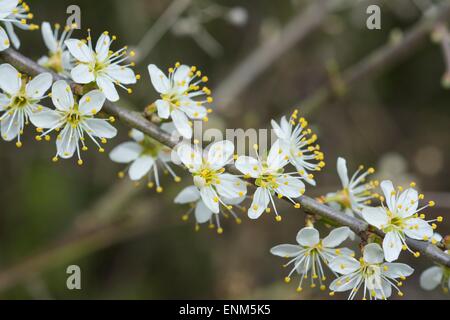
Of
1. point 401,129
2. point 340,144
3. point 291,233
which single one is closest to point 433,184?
point 401,129

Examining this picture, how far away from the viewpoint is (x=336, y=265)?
177 centimetres

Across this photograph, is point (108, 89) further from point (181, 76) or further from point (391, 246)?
point (391, 246)

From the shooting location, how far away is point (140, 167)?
76.2 inches

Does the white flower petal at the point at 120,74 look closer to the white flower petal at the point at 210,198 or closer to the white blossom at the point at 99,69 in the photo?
the white blossom at the point at 99,69

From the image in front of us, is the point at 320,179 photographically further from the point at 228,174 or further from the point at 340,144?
the point at 228,174

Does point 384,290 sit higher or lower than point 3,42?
lower

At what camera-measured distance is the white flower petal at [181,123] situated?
1743mm

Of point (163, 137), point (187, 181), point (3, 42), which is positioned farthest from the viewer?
point (187, 181)

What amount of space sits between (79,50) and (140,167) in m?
0.44

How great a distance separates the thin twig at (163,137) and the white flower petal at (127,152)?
0.22 m

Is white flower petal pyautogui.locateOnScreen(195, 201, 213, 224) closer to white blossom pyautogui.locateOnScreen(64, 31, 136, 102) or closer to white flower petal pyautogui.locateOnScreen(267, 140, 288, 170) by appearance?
white flower petal pyautogui.locateOnScreen(267, 140, 288, 170)

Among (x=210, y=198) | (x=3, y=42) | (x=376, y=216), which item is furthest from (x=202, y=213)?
(x=3, y=42)

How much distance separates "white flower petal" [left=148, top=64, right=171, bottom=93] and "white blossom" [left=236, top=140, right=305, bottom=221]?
35 centimetres

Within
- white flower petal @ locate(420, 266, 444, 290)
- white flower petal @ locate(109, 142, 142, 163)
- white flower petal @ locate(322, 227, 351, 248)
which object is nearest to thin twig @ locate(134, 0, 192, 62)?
white flower petal @ locate(109, 142, 142, 163)
